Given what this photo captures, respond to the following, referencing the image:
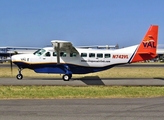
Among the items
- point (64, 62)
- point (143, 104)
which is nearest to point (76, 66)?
point (64, 62)

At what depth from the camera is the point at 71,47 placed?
2403cm

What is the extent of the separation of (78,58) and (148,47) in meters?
5.92

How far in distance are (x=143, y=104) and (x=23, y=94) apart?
5.99 m

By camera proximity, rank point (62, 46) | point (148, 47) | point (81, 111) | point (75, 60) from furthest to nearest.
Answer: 1. point (148, 47)
2. point (75, 60)
3. point (62, 46)
4. point (81, 111)

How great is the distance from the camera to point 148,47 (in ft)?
83.6

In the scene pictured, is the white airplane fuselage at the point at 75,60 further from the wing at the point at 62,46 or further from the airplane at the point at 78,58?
the wing at the point at 62,46

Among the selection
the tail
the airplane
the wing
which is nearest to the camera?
the wing

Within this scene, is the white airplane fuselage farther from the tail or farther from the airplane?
the tail

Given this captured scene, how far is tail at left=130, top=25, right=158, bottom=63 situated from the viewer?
2539 centimetres

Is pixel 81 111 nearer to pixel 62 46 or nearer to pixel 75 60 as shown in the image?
pixel 62 46

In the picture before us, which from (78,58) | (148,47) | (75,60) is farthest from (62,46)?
(148,47)

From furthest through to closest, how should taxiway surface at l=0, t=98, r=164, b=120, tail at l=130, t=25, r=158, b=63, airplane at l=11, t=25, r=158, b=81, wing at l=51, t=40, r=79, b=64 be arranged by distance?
tail at l=130, t=25, r=158, b=63 → airplane at l=11, t=25, r=158, b=81 → wing at l=51, t=40, r=79, b=64 → taxiway surface at l=0, t=98, r=164, b=120

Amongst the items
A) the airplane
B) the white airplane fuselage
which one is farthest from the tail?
the white airplane fuselage

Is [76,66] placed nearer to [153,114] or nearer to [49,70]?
[49,70]
